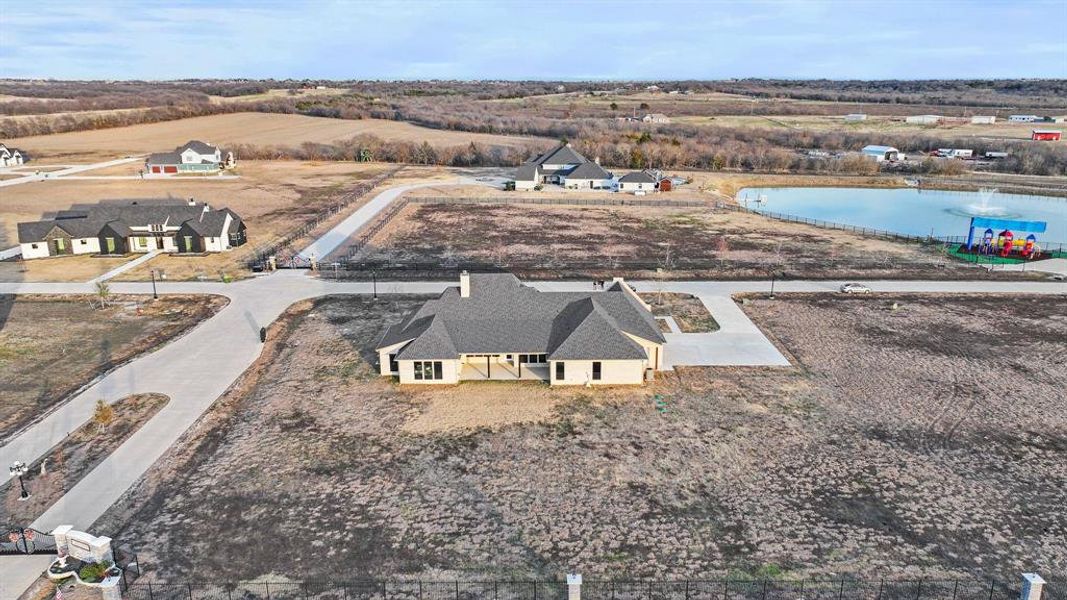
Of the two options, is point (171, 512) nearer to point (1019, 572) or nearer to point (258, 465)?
point (258, 465)

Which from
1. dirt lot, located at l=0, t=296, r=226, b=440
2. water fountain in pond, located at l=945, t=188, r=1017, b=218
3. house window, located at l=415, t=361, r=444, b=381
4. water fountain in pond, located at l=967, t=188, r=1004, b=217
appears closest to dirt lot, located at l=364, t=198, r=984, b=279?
dirt lot, located at l=0, t=296, r=226, b=440

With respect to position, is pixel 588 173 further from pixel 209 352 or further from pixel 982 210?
pixel 209 352

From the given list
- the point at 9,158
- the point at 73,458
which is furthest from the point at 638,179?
the point at 9,158

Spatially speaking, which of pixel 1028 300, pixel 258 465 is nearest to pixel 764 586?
pixel 258 465

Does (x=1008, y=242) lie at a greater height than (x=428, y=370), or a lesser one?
greater

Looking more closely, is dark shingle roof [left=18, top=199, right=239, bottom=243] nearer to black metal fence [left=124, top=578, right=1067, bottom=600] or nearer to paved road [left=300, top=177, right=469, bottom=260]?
paved road [left=300, top=177, right=469, bottom=260]
